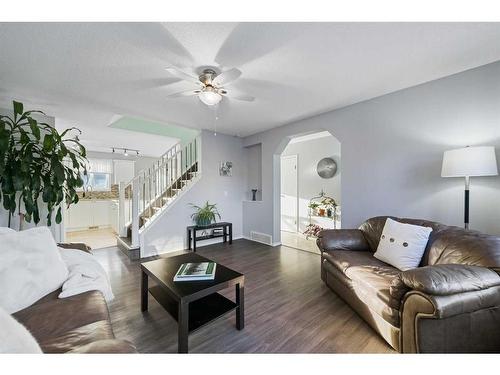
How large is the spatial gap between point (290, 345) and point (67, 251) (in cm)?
193

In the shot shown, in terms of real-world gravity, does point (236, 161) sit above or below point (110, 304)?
above

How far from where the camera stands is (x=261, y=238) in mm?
4332

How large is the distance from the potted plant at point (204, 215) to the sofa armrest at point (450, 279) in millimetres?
3268

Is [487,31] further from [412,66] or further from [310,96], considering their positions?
[310,96]

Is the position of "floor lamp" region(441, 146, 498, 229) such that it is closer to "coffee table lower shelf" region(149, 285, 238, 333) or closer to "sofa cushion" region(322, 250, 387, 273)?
"sofa cushion" region(322, 250, 387, 273)

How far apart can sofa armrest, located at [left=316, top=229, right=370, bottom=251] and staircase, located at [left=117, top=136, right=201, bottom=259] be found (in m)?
2.73

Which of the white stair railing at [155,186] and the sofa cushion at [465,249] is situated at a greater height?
the white stair railing at [155,186]

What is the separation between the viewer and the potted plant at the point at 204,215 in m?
3.99

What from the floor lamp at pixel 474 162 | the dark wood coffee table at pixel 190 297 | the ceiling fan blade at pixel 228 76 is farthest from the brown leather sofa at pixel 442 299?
the ceiling fan blade at pixel 228 76

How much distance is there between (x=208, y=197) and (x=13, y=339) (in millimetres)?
3690

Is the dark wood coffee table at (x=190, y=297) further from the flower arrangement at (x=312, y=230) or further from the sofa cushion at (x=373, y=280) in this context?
the flower arrangement at (x=312, y=230)

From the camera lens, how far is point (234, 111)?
127 inches

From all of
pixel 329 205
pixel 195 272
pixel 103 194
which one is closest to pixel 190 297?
pixel 195 272
